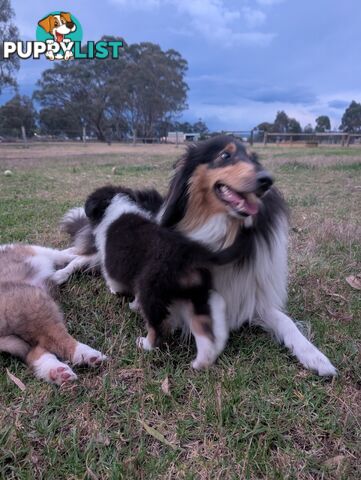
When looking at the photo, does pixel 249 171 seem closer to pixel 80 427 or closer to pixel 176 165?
pixel 176 165

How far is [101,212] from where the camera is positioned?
3.38 m

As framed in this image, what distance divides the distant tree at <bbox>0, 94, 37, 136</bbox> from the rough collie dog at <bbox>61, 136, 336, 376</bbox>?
46.6 m

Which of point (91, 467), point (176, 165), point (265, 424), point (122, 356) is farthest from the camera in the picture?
point (176, 165)

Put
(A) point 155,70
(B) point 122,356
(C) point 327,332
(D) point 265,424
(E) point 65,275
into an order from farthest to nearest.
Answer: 1. (A) point 155,70
2. (E) point 65,275
3. (C) point 327,332
4. (B) point 122,356
5. (D) point 265,424

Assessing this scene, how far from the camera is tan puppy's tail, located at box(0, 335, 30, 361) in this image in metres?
2.15

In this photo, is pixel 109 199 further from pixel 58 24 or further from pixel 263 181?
pixel 58 24

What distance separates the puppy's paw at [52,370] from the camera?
1952 millimetres

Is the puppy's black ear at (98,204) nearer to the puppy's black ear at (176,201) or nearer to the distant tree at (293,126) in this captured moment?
the puppy's black ear at (176,201)

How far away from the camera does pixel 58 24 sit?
764 inches

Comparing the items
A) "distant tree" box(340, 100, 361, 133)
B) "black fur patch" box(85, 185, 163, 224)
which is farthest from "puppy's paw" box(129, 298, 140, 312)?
"distant tree" box(340, 100, 361, 133)

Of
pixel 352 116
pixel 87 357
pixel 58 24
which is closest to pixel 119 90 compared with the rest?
pixel 58 24

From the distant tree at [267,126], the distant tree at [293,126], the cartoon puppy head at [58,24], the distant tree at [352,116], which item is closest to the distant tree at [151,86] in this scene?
the distant tree at [267,126]

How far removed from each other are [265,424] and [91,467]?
2.41 feet

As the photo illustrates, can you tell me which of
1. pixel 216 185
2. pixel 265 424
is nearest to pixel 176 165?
pixel 216 185
